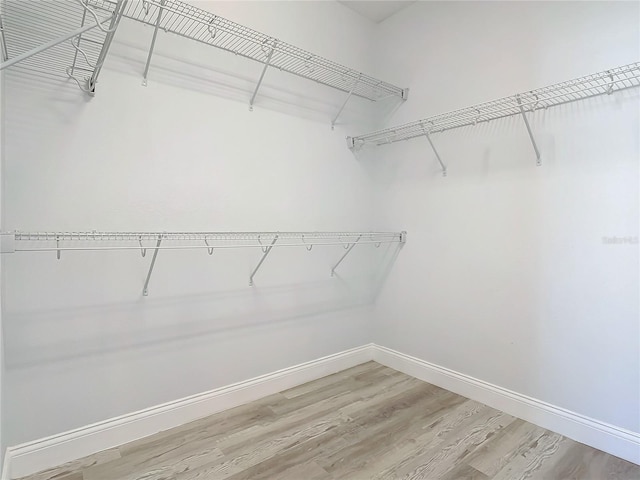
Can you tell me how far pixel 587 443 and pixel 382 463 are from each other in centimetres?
99

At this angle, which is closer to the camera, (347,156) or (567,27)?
(567,27)

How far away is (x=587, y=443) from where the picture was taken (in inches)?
66.5

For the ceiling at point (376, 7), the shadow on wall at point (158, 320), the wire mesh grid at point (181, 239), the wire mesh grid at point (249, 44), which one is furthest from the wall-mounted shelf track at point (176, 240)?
the ceiling at point (376, 7)

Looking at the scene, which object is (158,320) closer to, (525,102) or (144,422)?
(144,422)

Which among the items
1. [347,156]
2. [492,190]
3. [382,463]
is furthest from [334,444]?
[347,156]

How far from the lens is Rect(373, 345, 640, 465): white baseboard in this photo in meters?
1.60

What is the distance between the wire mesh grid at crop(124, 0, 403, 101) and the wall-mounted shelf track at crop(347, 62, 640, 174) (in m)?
0.32

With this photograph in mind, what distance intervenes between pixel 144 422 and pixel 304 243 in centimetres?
125

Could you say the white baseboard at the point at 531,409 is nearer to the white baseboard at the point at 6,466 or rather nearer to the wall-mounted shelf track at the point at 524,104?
the wall-mounted shelf track at the point at 524,104

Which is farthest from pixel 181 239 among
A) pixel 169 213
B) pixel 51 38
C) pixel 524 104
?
pixel 524 104

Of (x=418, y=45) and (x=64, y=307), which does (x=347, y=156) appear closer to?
(x=418, y=45)

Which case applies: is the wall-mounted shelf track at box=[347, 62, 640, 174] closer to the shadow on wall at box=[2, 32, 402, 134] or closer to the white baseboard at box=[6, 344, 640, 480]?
the shadow on wall at box=[2, 32, 402, 134]

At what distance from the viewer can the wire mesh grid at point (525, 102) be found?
1.58 meters

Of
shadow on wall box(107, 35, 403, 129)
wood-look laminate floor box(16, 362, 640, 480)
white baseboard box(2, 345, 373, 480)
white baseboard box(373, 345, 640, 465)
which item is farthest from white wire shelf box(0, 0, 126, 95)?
white baseboard box(373, 345, 640, 465)
